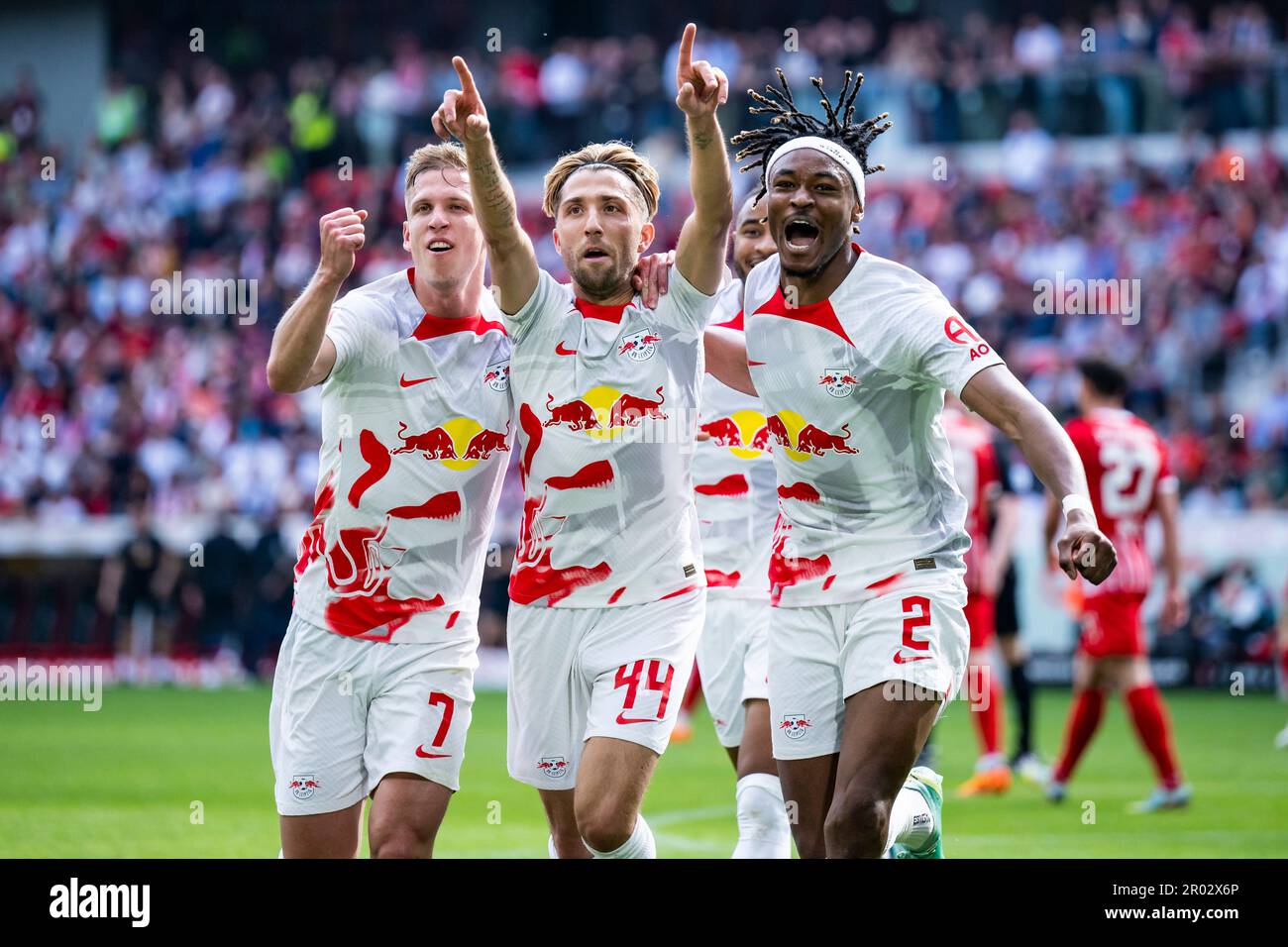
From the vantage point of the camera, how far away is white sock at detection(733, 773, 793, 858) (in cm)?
696

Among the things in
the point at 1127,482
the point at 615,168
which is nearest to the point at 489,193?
the point at 615,168

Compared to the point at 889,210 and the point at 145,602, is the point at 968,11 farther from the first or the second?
the point at 145,602

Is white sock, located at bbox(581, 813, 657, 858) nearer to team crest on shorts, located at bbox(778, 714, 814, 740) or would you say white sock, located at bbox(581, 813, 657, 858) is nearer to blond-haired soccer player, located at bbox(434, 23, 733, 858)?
blond-haired soccer player, located at bbox(434, 23, 733, 858)

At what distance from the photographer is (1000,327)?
2173 centimetres

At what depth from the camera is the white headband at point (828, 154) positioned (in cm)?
615

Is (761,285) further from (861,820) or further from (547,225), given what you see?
(547,225)

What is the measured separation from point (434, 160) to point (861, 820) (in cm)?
292

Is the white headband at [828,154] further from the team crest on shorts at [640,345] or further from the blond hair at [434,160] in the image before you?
the blond hair at [434,160]

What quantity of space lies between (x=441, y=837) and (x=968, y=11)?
818 inches

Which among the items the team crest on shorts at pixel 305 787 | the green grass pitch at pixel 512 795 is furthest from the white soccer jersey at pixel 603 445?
the green grass pitch at pixel 512 795

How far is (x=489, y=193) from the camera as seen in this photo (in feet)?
19.6

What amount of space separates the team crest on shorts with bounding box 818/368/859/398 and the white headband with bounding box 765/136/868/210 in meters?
0.67

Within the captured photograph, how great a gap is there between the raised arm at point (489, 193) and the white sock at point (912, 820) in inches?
95.0
